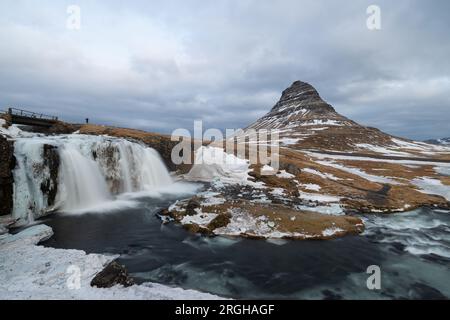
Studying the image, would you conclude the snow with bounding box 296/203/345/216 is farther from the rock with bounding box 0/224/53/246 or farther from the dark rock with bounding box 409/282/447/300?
the rock with bounding box 0/224/53/246

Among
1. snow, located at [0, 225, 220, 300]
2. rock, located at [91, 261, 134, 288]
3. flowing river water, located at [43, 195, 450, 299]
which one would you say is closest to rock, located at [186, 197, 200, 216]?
flowing river water, located at [43, 195, 450, 299]

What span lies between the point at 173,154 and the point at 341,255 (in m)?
37.9

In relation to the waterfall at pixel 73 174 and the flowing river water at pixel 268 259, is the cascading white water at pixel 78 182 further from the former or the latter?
the flowing river water at pixel 268 259

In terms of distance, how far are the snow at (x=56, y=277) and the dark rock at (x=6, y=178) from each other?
4.28 metres

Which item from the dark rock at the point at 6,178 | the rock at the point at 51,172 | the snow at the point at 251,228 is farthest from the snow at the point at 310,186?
the dark rock at the point at 6,178

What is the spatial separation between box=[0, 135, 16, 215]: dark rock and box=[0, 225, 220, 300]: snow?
4.28 meters

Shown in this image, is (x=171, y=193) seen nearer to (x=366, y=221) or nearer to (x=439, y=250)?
(x=366, y=221)

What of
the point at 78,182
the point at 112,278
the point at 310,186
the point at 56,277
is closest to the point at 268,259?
the point at 112,278

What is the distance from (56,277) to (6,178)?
12656 mm

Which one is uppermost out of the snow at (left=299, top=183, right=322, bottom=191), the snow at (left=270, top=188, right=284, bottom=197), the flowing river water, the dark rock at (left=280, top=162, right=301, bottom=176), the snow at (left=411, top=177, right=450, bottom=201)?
the dark rock at (left=280, top=162, right=301, bottom=176)

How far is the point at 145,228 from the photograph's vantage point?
22.9m

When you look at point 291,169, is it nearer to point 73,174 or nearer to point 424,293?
point 424,293

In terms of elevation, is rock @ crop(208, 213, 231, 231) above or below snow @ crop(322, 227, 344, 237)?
above

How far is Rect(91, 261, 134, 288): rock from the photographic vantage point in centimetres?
1265
